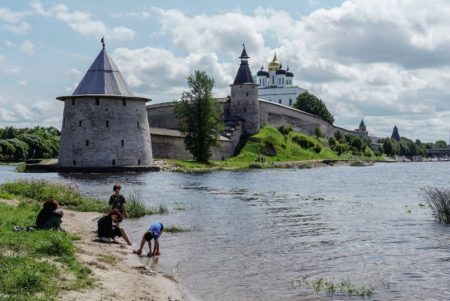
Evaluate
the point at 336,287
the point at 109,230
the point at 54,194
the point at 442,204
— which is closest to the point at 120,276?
the point at 336,287

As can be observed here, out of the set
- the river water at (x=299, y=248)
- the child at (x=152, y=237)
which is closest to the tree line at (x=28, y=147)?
the river water at (x=299, y=248)

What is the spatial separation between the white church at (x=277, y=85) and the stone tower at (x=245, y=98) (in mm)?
45367

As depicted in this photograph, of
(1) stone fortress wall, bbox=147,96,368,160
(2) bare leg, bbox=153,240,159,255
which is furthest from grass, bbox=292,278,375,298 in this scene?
(1) stone fortress wall, bbox=147,96,368,160

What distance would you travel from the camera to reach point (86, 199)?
67.3 ft

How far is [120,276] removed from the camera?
912 cm

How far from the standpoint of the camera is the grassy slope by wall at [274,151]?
63078 mm

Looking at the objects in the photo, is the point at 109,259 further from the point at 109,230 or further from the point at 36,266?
the point at 109,230

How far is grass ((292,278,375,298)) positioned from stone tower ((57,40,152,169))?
128 feet

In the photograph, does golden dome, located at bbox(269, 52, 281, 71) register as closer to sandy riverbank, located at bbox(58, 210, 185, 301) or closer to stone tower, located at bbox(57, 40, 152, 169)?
stone tower, located at bbox(57, 40, 152, 169)

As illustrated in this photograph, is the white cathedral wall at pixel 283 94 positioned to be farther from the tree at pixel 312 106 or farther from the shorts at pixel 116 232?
the shorts at pixel 116 232

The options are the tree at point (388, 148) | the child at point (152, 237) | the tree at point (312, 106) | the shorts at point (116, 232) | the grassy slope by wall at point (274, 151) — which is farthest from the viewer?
the tree at point (388, 148)

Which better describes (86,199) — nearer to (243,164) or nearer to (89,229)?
(89,229)

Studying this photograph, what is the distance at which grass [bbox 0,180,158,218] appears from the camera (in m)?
18.6

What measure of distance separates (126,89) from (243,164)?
1735cm
